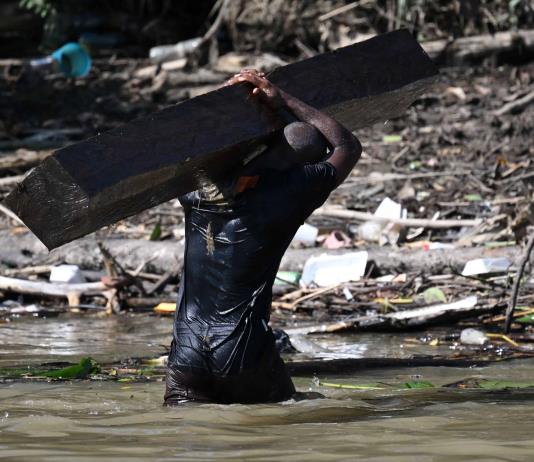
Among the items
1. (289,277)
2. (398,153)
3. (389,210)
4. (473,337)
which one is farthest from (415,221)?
(398,153)

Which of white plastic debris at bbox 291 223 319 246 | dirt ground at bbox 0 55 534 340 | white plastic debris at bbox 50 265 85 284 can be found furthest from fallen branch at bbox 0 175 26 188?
white plastic debris at bbox 291 223 319 246

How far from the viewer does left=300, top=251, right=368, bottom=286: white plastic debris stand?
7.78 m

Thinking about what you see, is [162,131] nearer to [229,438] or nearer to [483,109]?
[229,438]

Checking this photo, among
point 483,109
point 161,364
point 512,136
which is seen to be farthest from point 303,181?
point 483,109

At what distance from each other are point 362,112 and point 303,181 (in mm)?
793

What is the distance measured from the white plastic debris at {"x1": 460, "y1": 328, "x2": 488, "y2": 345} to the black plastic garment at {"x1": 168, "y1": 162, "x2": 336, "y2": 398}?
2.29m

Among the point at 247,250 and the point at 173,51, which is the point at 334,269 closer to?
the point at 247,250

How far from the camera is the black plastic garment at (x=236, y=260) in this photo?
4.27 m

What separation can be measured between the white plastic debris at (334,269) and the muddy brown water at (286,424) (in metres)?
2.15

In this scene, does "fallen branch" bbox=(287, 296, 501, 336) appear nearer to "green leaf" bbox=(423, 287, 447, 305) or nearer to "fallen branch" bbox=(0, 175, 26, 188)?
"green leaf" bbox=(423, 287, 447, 305)

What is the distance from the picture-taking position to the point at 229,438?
3.73 metres

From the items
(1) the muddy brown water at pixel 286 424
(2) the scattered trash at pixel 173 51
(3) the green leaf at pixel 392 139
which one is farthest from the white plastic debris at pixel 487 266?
(2) the scattered trash at pixel 173 51

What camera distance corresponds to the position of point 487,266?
7.53 m

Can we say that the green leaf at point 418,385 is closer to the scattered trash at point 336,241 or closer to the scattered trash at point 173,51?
the scattered trash at point 336,241
